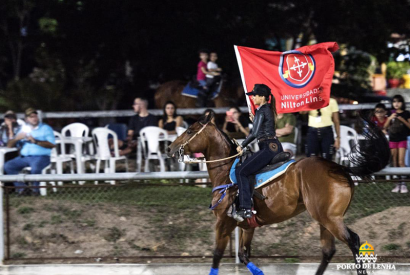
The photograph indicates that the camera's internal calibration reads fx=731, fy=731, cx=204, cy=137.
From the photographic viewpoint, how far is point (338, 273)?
913 centimetres

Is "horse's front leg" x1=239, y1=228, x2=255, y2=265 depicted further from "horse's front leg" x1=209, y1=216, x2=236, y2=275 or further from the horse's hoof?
"horse's front leg" x1=209, y1=216, x2=236, y2=275

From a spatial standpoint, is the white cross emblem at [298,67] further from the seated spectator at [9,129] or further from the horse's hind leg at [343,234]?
the seated spectator at [9,129]

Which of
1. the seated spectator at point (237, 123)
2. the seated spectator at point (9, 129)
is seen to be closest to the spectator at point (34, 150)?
the seated spectator at point (9, 129)

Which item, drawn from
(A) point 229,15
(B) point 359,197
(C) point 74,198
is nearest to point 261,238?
(B) point 359,197

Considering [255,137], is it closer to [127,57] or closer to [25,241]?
[25,241]

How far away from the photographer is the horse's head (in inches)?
352

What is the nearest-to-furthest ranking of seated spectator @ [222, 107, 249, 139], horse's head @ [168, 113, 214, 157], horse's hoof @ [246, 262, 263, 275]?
1. horse's hoof @ [246, 262, 263, 275]
2. horse's head @ [168, 113, 214, 157]
3. seated spectator @ [222, 107, 249, 139]

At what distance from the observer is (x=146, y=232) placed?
10.9m

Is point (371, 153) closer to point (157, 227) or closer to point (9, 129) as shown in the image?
point (157, 227)

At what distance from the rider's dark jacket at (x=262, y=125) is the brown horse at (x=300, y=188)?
0.49 meters

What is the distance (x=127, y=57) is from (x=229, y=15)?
336 cm

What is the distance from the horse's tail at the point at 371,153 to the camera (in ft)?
27.7

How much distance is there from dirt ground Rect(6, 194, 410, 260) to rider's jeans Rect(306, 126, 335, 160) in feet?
6.76

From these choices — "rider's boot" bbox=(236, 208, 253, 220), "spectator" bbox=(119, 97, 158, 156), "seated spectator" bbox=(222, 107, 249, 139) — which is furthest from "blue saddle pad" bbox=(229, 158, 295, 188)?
"spectator" bbox=(119, 97, 158, 156)
